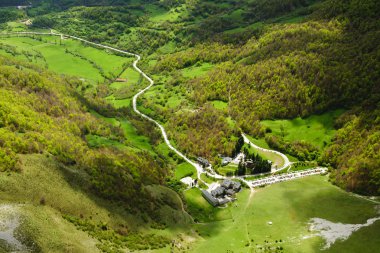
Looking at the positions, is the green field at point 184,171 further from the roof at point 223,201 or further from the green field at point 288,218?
the roof at point 223,201

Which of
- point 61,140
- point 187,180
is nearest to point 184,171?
point 187,180

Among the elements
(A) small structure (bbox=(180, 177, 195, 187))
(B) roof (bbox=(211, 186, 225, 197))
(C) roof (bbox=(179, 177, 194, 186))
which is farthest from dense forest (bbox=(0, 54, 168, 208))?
(B) roof (bbox=(211, 186, 225, 197))

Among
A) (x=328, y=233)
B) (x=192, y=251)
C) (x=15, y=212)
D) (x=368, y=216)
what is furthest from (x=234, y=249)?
(x=15, y=212)

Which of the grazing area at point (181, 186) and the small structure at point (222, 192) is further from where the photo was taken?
the small structure at point (222, 192)

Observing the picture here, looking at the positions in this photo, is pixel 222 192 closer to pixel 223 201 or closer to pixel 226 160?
pixel 223 201

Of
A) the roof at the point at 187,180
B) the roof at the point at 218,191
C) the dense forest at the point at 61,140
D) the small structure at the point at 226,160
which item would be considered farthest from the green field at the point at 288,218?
the small structure at the point at 226,160

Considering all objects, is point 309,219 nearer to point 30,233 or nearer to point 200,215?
point 200,215
